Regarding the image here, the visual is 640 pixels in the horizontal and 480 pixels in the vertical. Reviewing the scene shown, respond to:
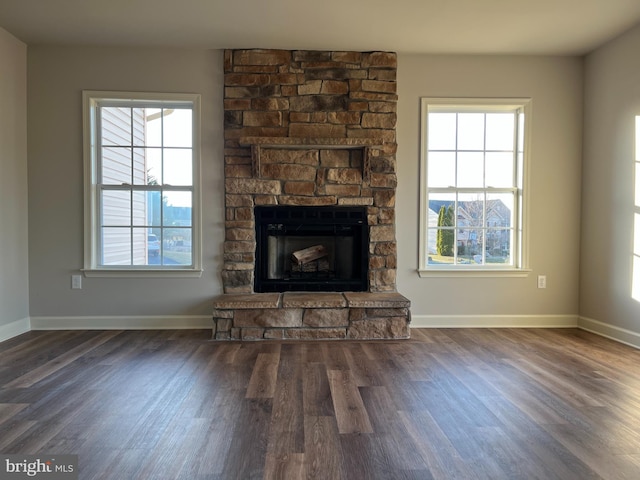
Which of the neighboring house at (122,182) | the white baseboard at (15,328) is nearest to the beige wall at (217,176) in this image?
the white baseboard at (15,328)

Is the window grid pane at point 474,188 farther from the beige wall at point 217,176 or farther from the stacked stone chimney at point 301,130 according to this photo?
the stacked stone chimney at point 301,130

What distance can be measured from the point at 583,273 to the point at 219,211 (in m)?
3.74

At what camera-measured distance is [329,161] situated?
3592mm

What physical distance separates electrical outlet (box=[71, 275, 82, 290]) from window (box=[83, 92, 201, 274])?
192 millimetres

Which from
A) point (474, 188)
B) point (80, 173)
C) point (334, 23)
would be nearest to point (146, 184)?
point (80, 173)

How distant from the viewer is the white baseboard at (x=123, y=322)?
3535 mm

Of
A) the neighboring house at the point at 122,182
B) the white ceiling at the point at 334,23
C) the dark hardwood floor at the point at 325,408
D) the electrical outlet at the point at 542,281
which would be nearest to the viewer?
the dark hardwood floor at the point at 325,408

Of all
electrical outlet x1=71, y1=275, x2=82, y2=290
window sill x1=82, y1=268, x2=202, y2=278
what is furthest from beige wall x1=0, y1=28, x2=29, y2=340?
window sill x1=82, y1=268, x2=202, y2=278

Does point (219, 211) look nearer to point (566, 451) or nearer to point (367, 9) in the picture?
point (367, 9)

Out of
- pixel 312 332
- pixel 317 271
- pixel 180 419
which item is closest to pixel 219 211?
pixel 317 271

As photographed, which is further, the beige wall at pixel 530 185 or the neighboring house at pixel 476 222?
the neighboring house at pixel 476 222

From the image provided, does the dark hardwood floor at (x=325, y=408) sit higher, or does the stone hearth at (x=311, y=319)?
the stone hearth at (x=311, y=319)

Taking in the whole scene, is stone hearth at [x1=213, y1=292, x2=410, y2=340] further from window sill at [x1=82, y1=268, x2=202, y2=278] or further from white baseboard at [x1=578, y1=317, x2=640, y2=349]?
white baseboard at [x1=578, y1=317, x2=640, y2=349]

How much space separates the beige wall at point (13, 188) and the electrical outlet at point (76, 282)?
0.42 metres
